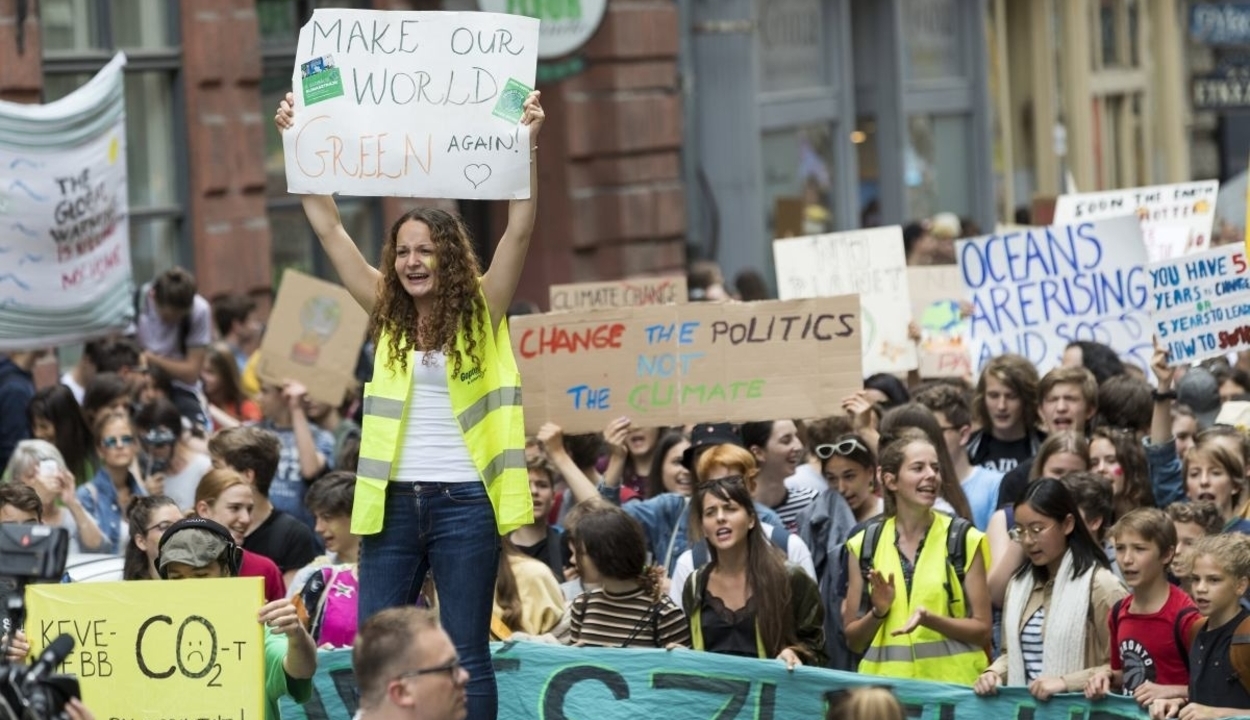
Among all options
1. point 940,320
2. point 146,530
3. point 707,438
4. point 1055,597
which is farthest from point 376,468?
point 940,320

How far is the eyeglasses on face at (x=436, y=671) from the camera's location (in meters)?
5.21

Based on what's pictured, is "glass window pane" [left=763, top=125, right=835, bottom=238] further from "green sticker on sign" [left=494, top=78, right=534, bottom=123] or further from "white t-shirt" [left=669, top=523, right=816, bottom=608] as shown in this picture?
"green sticker on sign" [left=494, top=78, right=534, bottom=123]

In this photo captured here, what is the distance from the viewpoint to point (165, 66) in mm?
15719

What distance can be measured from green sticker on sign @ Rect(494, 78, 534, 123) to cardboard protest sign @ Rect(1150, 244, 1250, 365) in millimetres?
4175

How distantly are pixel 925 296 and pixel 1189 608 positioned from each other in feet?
20.2

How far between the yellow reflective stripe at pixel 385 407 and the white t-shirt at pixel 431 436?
0.10 feet

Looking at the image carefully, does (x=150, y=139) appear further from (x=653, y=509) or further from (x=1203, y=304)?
(x=653, y=509)

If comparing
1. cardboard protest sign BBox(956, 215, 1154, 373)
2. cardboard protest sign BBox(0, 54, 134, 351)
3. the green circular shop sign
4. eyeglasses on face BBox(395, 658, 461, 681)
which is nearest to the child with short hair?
eyeglasses on face BBox(395, 658, 461, 681)

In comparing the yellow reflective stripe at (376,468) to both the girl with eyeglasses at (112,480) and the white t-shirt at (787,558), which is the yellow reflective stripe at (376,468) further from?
the girl with eyeglasses at (112,480)

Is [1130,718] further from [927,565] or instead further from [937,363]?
[937,363]

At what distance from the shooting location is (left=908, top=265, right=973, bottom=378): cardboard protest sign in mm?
13078

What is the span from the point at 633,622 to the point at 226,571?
4.77 ft

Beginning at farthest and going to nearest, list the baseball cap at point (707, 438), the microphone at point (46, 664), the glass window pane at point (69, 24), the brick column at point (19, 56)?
the glass window pane at point (69, 24) → the brick column at point (19, 56) → the baseball cap at point (707, 438) → the microphone at point (46, 664)

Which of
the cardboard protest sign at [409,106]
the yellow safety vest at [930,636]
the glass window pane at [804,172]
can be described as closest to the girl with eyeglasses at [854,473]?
the yellow safety vest at [930,636]
